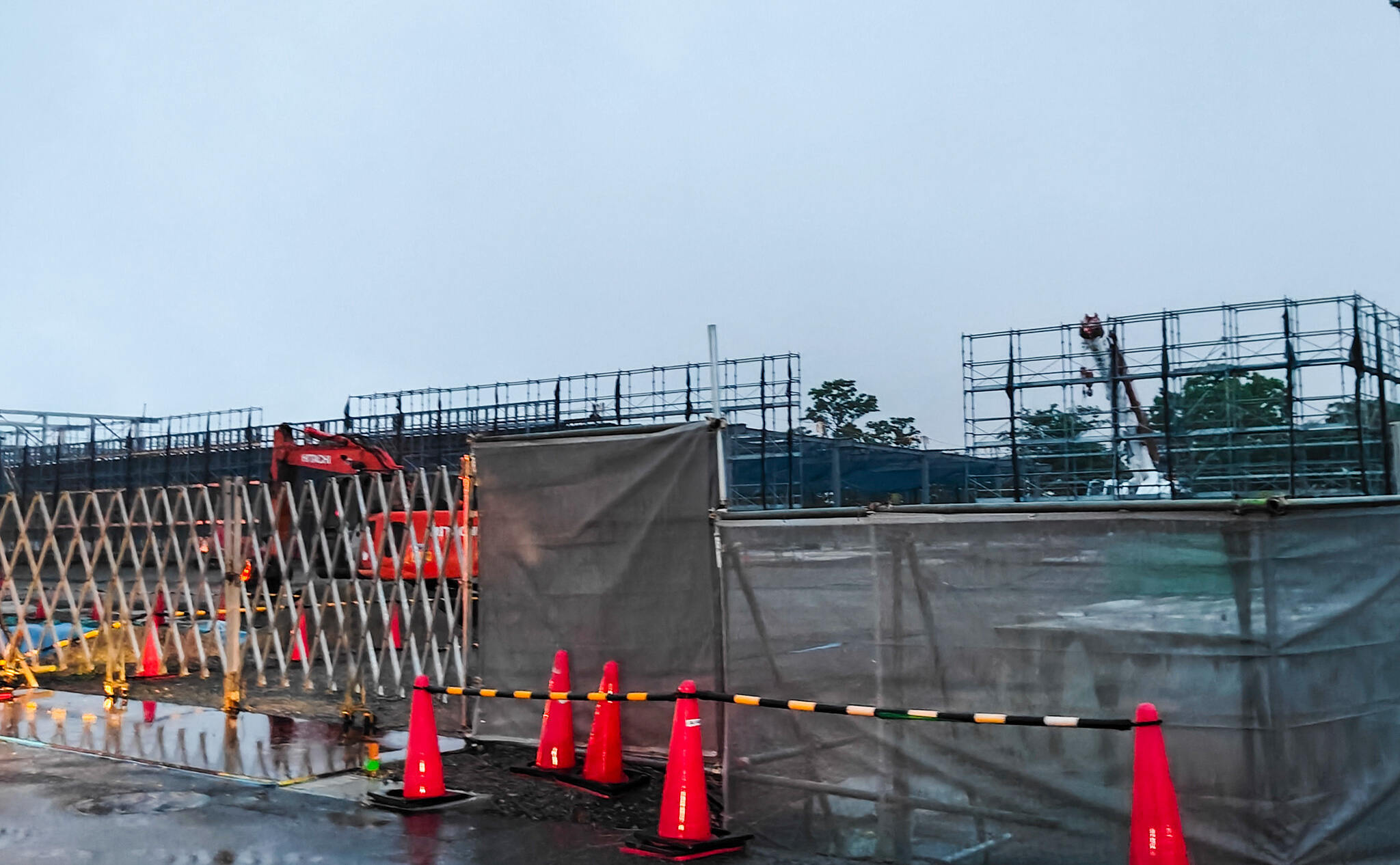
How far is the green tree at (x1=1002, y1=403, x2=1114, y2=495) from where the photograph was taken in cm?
3047

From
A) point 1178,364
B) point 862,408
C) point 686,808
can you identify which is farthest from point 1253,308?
point 862,408

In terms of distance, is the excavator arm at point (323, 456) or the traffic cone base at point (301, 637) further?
the excavator arm at point (323, 456)

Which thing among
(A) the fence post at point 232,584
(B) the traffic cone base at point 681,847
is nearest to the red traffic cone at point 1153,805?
(B) the traffic cone base at point 681,847

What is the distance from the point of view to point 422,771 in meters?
8.59

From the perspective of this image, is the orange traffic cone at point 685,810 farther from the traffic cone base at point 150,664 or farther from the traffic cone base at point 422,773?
the traffic cone base at point 150,664

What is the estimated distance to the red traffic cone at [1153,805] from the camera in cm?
566

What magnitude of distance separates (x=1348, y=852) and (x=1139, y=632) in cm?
147

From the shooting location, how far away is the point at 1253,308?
28.1 metres

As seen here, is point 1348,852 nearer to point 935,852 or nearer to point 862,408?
point 935,852

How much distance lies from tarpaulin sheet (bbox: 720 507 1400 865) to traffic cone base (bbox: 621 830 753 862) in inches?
7.8

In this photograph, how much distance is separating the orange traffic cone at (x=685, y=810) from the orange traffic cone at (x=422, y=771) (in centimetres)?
190

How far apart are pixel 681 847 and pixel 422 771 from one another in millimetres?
2453

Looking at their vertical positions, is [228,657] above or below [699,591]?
below

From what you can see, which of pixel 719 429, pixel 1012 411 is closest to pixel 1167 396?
pixel 1012 411
